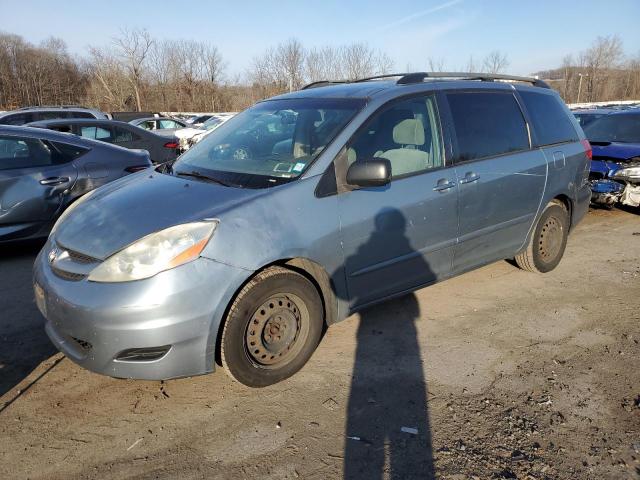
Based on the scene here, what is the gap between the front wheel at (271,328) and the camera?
277 centimetres

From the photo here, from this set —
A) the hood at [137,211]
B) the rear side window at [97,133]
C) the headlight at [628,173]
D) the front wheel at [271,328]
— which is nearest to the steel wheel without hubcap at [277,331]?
the front wheel at [271,328]

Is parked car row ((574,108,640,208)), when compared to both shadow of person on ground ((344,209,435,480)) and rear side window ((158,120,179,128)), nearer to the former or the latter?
shadow of person on ground ((344,209,435,480))

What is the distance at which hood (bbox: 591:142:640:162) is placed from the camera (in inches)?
287

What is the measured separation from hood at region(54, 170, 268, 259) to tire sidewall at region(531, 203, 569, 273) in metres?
3.08

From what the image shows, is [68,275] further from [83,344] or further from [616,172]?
[616,172]

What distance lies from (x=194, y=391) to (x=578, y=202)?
427 centimetres

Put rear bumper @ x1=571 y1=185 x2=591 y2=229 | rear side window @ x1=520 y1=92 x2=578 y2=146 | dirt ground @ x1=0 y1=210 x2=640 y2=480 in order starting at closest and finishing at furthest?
dirt ground @ x1=0 y1=210 x2=640 y2=480
rear side window @ x1=520 y1=92 x2=578 y2=146
rear bumper @ x1=571 y1=185 x2=591 y2=229

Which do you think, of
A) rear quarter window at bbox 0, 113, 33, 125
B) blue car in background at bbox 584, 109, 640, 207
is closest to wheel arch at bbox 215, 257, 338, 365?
blue car in background at bbox 584, 109, 640, 207

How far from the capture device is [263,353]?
2955mm

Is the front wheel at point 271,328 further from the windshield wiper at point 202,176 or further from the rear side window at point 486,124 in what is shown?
the rear side window at point 486,124

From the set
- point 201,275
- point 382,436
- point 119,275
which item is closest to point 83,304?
point 119,275

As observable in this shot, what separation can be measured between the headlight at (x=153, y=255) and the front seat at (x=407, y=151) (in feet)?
4.99

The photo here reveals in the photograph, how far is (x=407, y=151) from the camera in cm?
360

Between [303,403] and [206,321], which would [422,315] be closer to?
[303,403]
